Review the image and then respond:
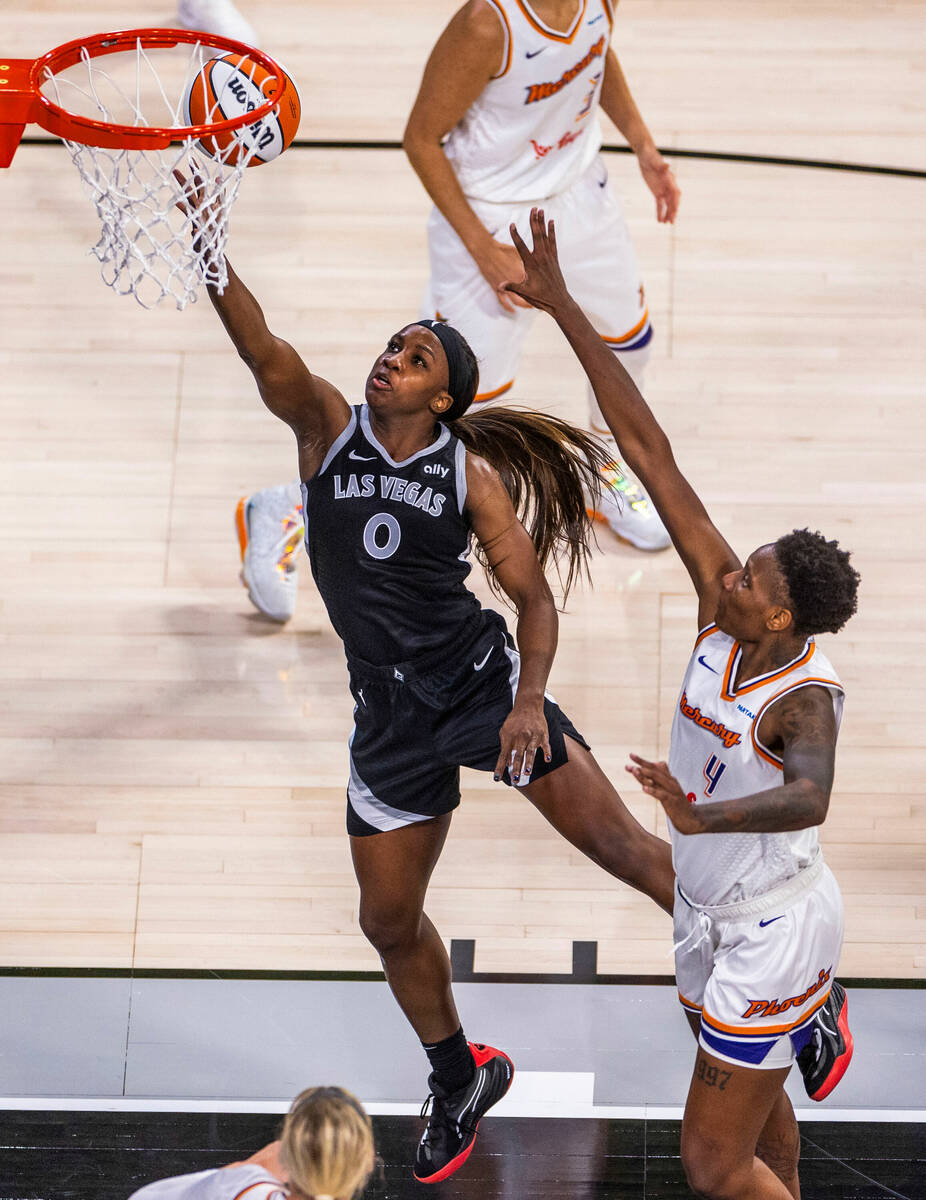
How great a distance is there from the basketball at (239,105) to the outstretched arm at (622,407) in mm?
672

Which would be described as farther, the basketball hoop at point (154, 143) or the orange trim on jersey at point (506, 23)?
the orange trim on jersey at point (506, 23)

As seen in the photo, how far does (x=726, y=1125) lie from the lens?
10.7 ft

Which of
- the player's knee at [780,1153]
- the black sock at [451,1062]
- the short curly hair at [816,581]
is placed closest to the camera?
the short curly hair at [816,581]

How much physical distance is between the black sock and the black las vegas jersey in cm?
100

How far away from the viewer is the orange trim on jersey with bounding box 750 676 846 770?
3.16m

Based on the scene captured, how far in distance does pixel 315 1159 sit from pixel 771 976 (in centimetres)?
121

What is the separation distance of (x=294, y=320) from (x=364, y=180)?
1098mm

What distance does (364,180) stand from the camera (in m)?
7.15

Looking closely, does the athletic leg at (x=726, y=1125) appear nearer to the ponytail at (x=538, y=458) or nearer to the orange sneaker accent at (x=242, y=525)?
the ponytail at (x=538, y=458)

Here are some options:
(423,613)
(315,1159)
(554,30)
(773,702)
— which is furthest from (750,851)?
(554,30)

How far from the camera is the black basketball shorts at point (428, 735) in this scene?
11.6ft

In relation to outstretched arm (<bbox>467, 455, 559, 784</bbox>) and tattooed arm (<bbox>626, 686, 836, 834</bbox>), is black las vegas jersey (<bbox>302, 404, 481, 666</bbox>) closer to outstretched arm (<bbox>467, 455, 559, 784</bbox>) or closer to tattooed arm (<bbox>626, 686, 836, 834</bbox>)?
outstretched arm (<bbox>467, 455, 559, 784</bbox>)

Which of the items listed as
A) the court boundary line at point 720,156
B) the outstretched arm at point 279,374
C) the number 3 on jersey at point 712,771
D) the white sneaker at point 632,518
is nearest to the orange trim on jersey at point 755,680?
the number 3 on jersey at point 712,771

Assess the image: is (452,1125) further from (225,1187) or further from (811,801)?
(811,801)
